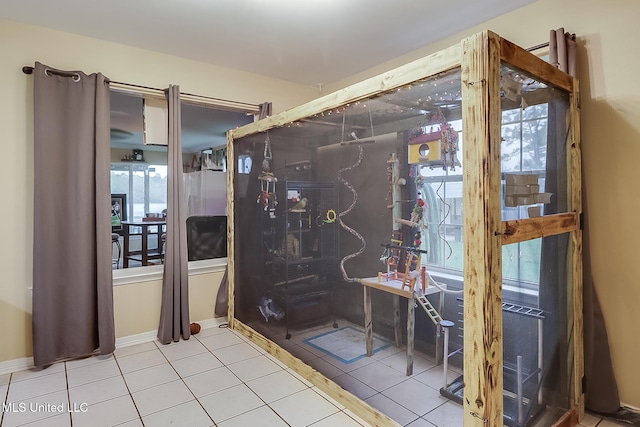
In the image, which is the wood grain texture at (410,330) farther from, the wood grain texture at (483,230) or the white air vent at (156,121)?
the white air vent at (156,121)

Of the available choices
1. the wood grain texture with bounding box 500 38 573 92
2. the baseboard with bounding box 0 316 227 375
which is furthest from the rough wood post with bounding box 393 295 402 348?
the baseboard with bounding box 0 316 227 375

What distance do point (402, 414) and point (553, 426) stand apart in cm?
74

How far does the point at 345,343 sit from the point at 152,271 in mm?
1874

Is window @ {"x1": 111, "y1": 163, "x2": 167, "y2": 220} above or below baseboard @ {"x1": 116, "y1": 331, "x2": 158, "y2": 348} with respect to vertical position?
above

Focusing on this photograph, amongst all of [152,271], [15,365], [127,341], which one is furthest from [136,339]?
[15,365]

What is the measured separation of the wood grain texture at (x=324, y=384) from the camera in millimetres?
1887

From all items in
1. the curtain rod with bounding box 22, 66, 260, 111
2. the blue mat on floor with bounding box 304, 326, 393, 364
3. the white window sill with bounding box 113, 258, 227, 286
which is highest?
the curtain rod with bounding box 22, 66, 260, 111

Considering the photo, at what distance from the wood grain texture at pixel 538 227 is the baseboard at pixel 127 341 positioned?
2850 millimetres

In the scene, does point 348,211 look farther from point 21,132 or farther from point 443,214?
point 21,132

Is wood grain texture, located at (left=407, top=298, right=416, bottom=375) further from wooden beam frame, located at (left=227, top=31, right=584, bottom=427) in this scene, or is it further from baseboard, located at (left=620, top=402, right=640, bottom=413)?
baseboard, located at (left=620, top=402, right=640, bottom=413)

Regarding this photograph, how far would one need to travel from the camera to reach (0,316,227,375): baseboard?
8.23 feet

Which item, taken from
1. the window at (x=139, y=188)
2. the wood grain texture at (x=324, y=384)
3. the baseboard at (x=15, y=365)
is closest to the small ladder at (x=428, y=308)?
the wood grain texture at (x=324, y=384)

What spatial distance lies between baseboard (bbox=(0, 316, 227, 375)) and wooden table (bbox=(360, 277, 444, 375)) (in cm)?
184

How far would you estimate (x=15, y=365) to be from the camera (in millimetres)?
2531
